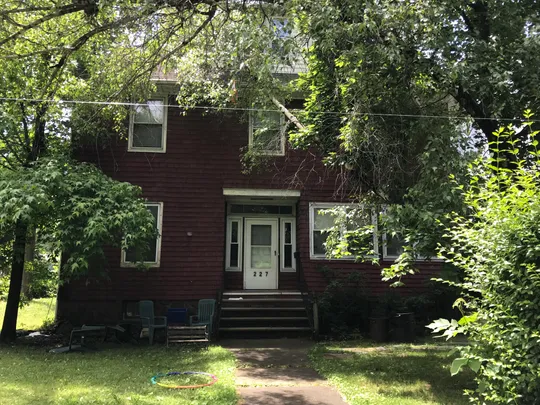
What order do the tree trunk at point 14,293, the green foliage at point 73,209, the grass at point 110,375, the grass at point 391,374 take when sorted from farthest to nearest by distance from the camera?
the tree trunk at point 14,293, the green foliage at point 73,209, the grass at point 391,374, the grass at point 110,375

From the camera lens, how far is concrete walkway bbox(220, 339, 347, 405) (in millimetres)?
5768

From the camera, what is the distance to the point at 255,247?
12.9m

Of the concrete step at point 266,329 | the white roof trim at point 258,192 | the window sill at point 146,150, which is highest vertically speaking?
the window sill at point 146,150

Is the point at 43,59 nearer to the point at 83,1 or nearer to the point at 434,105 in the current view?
the point at 83,1

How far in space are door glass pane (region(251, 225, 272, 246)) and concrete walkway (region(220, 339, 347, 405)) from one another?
138 inches

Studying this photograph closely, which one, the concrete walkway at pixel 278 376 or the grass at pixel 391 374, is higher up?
the grass at pixel 391 374

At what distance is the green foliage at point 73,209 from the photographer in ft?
27.1

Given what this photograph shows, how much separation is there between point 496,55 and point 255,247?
807 centimetres

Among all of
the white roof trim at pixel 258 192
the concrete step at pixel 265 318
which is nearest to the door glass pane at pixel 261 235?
the white roof trim at pixel 258 192

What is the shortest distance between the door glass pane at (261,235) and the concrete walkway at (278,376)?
3.50 meters

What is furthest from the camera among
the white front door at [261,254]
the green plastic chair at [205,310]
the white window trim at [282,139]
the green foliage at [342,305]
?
the white front door at [261,254]

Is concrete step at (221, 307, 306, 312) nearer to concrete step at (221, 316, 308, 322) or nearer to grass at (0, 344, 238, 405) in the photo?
concrete step at (221, 316, 308, 322)

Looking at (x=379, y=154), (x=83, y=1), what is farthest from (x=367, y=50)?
(x=83, y=1)

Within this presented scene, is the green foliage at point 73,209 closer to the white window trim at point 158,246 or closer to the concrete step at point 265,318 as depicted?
the white window trim at point 158,246
